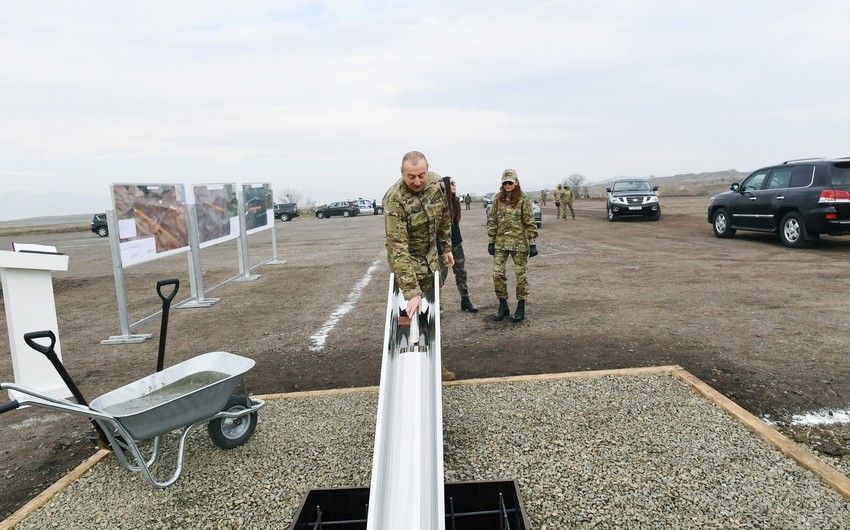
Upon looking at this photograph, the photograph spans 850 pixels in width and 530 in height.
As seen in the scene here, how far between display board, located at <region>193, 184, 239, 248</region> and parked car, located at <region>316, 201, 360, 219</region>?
34520mm

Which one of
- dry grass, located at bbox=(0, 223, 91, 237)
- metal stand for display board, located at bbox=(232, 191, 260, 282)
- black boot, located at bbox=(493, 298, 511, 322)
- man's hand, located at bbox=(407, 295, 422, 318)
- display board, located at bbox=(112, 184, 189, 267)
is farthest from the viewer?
dry grass, located at bbox=(0, 223, 91, 237)

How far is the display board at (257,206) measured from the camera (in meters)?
12.4

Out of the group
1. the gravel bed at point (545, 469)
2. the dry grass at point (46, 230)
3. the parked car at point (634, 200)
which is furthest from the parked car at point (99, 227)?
the gravel bed at point (545, 469)

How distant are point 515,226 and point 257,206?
836cm

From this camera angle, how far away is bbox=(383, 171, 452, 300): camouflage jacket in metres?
4.06

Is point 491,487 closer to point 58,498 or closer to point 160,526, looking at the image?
point 160,526

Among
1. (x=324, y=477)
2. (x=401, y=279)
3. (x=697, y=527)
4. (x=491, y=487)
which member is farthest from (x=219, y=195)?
(x=697, y=527)

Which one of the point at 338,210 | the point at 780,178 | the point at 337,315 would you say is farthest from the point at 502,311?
the point at 338,210

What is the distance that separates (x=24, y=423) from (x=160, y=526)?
2.62 m

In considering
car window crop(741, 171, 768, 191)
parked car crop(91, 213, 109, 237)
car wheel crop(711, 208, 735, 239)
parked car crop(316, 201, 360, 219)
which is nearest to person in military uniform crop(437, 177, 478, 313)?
car window crop(741, 171, 768, 191)

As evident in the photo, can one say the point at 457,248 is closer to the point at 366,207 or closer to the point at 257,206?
the point at 257,206

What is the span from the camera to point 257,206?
13.1 m

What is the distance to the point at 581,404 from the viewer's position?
4160 mm

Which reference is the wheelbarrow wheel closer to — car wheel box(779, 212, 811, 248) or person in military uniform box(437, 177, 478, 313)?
person in military uniform box(437, 177, 478, 313)
